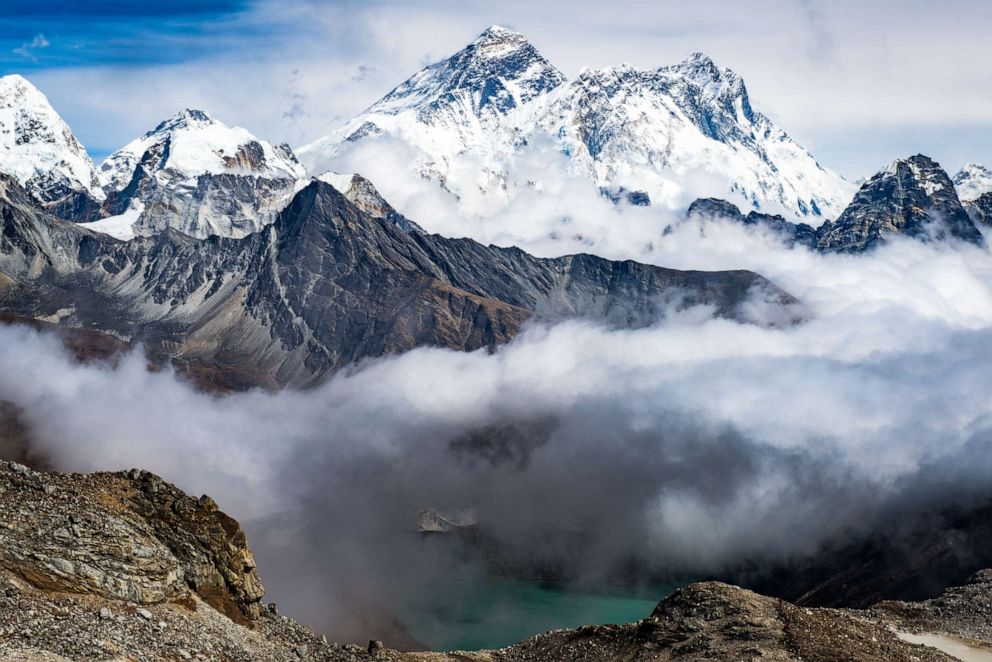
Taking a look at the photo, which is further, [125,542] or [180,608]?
[125,542]

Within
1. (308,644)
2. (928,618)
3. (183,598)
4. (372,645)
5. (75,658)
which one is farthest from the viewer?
(928,618)

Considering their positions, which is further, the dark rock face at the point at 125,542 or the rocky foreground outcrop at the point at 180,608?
the dark rock face at the point at 125,542

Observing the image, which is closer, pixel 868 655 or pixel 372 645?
pixel 868 655

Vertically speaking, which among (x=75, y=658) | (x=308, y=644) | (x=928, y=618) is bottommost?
(x=75, y=658)

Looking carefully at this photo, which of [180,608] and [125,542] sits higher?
[125,542]

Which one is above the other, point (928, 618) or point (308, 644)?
point (928, 618)

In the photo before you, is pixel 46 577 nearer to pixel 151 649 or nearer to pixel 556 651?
pixel 151 649

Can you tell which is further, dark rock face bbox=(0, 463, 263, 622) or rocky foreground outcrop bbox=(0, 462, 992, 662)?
dark rock face bbox=(0, 463, 263, 622)

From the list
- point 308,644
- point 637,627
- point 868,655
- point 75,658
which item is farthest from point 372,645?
point 868,655
